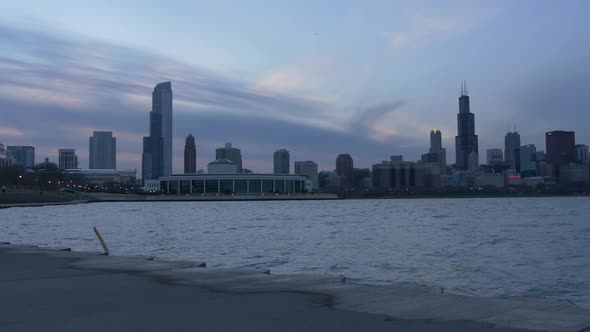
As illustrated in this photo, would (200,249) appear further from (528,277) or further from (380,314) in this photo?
(380,314)

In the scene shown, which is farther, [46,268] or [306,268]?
[306,268]

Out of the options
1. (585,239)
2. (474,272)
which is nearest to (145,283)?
(474,272)

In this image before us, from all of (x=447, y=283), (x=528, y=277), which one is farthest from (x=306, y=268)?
(x=528, y=277)

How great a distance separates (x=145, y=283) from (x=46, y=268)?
579 cm

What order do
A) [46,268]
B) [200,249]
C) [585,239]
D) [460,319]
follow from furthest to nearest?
[585,239]
[200,249]
[46,268]
[460,319]

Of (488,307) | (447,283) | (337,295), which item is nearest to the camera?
(488,307)

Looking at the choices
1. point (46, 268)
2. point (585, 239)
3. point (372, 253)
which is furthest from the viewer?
point (585, 239)

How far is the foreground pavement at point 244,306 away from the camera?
11.6 metres

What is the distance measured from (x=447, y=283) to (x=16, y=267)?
16865 millimetres

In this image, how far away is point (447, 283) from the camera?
2575 centimetres

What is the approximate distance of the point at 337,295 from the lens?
50.0 feet

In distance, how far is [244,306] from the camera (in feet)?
44.8

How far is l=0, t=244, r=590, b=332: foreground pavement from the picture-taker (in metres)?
11.6

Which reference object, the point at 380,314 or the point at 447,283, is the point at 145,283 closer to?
the point at 380,314
